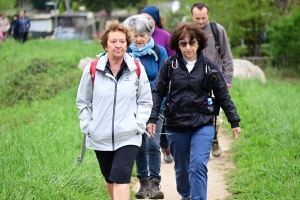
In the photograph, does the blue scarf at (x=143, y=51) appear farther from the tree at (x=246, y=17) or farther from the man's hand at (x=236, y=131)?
the tree at (x=246, y=17)

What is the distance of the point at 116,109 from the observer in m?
5.42

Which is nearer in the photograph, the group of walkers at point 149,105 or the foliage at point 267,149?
the group of walkers at point 149,105

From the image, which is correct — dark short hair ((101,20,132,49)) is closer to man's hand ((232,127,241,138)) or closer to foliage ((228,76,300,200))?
man's hand ((232,127,241,138))

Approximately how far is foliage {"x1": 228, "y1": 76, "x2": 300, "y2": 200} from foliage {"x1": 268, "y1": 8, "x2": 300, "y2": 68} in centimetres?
1066

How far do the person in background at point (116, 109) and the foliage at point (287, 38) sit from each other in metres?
19.4

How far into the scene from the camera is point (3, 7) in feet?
80.3

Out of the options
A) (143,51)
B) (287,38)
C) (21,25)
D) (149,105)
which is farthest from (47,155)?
(21,25)

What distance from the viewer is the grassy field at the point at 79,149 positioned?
639cm

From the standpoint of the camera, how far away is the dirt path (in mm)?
7195

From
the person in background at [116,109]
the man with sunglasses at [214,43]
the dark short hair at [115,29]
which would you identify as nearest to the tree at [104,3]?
the man with sunglasses at [214,43]

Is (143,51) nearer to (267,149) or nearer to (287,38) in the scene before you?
(267,149)

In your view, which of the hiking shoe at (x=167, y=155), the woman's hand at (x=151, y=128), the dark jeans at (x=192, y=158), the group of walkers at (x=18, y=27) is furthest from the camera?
the group of walkers at (x=18, y=27)

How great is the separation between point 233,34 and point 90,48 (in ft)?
23.3

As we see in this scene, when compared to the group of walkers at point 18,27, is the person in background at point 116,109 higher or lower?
higher
